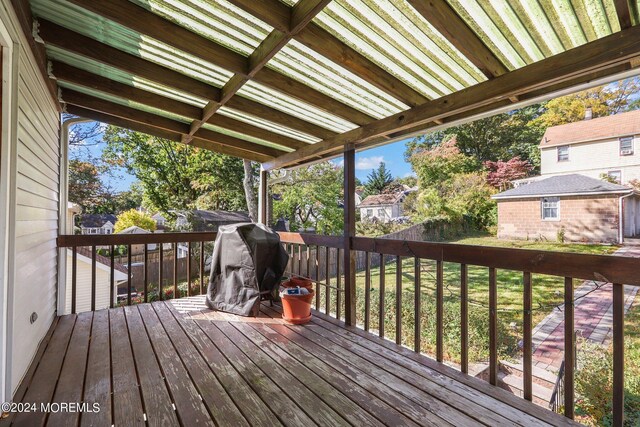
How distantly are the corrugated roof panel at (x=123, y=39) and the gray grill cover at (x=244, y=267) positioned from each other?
157 centimetres

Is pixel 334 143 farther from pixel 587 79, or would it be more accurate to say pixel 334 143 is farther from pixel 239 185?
pixel 239 185

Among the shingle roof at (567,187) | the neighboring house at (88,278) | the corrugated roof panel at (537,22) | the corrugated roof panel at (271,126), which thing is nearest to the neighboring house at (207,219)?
the neighboring house at (88,278)

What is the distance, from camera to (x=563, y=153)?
654cm

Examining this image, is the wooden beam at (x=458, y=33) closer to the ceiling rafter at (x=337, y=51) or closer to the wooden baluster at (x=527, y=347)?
the ceiling rafter at (x=337, y=51)

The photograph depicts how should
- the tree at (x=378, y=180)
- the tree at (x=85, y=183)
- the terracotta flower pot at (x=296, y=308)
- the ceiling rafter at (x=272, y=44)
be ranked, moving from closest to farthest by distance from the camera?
the ceiling rafter at (x=272, y=44) < the terracotta flower pot at (x=296, y=308) < the tree at (x=85, y=183) < the tree at (x=378, y=180)

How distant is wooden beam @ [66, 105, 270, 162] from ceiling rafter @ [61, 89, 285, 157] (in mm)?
152

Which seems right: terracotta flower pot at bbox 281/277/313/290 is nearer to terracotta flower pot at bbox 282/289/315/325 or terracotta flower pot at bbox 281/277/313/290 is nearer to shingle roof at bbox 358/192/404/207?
terracotta flower pot at bbox 282/289/315/325

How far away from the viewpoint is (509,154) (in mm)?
9422

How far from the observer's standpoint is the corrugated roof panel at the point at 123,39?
1831mm

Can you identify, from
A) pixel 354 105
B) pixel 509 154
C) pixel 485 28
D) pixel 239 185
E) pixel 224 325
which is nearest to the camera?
pixel 485 28

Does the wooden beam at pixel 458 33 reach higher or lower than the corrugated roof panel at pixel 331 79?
lower

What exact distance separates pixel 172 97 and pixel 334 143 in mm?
1680

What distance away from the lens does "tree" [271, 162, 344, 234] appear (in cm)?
988

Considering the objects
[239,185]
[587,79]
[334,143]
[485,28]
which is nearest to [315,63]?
[485,28]
